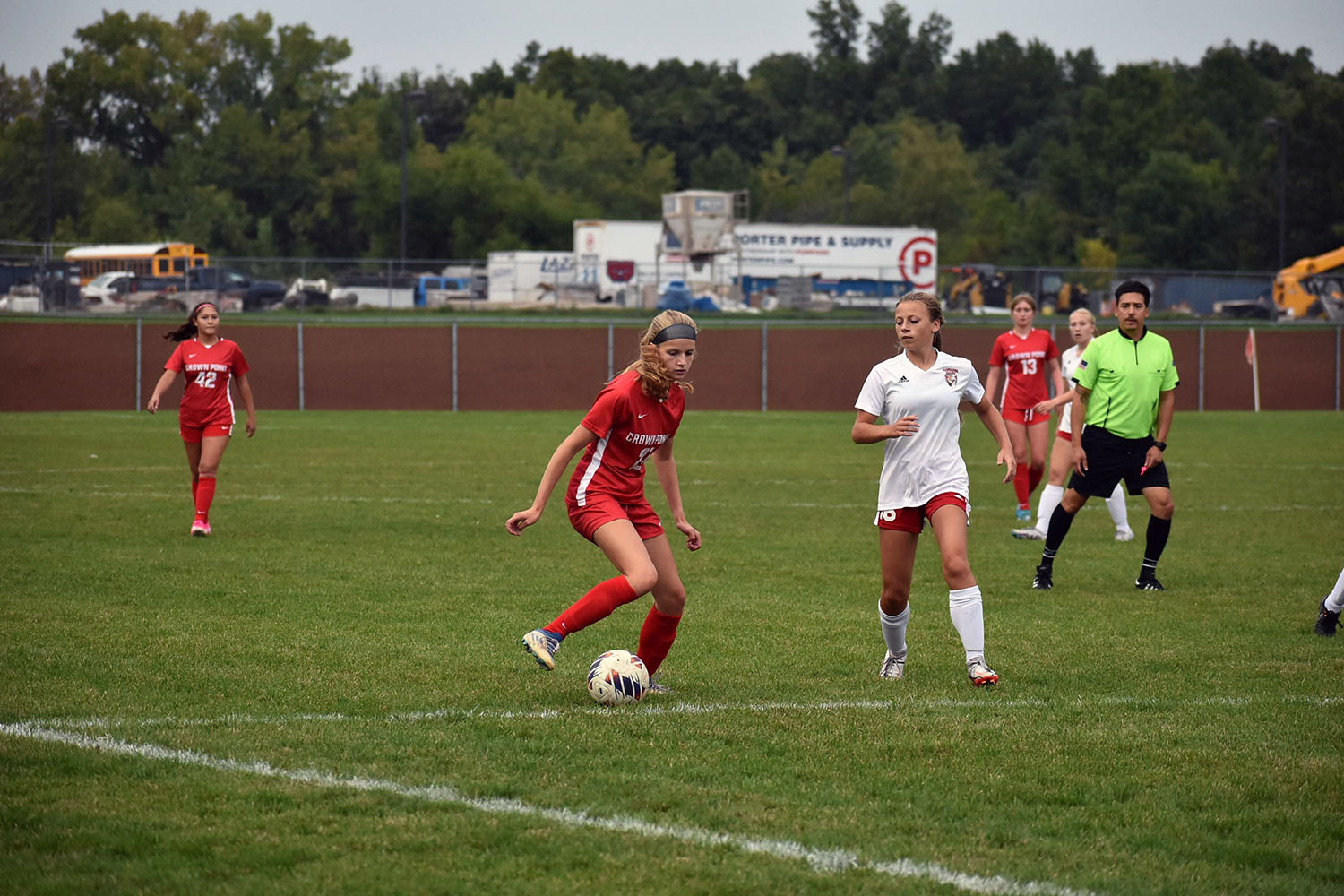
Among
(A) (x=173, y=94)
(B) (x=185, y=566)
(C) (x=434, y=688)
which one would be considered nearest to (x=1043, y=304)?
(B) (x=185, y=566)

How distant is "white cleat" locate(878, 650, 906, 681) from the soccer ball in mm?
1380

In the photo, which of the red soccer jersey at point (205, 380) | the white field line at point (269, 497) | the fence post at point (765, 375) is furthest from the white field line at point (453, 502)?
the fence post at point (765, 375)

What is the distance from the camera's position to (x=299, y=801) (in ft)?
16.8

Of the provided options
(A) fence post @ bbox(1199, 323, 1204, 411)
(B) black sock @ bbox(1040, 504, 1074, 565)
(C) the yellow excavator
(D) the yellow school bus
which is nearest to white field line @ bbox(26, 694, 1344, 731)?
(B) black sock @ bbox(1040, 504, 1074, 565)

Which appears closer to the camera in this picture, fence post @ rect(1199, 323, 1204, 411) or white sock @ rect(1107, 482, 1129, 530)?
white sock @ rect(1107, 482, 1129, 530)

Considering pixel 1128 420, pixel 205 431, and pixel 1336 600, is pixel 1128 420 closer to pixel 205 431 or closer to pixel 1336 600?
pixel 1336 600

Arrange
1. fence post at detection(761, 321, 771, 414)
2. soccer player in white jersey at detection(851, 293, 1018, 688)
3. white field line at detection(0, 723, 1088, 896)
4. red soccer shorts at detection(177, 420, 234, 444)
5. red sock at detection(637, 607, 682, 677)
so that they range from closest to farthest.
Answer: white field line at detection(0, 723, 1088, 896) → red sock at detection(637, 607, 682, 677) → soccer player in white jersey at detection(851, 293, 1018, 688) → red soccer shorts at detection(177, 420, 234, 444) → fence post at detection(761, 321, 771, 414)

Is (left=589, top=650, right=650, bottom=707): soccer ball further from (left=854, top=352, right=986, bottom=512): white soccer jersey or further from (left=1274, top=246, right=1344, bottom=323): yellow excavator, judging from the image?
(left=1274, top=246, right=1344, bottom=323): yellow excavator

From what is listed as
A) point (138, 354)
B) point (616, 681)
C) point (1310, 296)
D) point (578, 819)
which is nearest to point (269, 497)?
point (616, 681)

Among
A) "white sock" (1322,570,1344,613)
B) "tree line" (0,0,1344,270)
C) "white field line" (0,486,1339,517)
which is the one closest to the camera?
"white sock" (1322,570,1344,613)

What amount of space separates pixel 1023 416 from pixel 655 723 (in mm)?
9349

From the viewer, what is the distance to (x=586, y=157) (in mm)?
96188

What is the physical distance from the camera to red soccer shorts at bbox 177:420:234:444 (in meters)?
13.1

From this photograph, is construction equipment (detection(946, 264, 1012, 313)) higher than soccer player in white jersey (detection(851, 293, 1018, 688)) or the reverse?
higher
